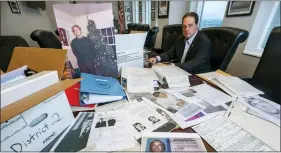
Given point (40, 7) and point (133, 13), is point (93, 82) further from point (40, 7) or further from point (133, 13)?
point (133, 13)

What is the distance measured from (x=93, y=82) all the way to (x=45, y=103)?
0.90 feet

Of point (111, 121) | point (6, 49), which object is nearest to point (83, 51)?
point (111, 121)

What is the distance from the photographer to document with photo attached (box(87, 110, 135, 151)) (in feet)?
1.44

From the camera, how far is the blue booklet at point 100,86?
64 cm

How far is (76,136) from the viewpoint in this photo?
1.55 ft

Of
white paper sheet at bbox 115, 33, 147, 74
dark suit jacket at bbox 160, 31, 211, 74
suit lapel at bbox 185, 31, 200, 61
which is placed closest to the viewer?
white paper sheet at bbox 115, 33, 147, 74

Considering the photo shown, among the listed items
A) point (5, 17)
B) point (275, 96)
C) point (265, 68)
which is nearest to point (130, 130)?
point (275, 96)

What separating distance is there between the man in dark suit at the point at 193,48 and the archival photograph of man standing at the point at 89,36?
526mm

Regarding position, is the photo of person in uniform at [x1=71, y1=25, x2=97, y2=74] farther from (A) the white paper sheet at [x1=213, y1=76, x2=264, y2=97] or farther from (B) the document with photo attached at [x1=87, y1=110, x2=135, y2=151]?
(A) the white paper sheet at [x1=213, y1=76, x2=264, y2=97]

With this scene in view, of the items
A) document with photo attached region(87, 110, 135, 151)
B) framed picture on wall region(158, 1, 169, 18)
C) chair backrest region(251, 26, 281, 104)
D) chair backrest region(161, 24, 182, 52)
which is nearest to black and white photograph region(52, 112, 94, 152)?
document with photo attached region(87, 110, 135, 151)

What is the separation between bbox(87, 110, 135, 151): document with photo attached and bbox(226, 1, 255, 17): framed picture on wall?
1.87 meters

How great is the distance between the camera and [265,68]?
2.93 feet

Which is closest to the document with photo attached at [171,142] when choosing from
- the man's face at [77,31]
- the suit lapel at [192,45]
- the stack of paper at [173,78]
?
the stack of paper at [173,78]

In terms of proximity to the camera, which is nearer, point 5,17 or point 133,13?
point 5,17
